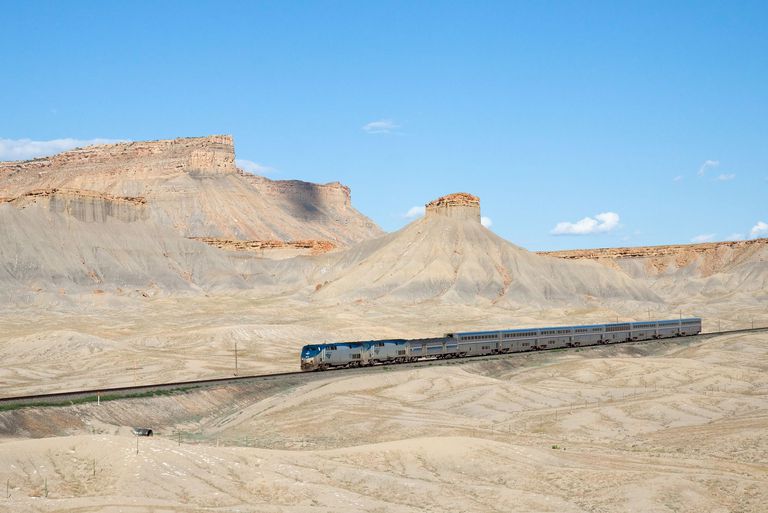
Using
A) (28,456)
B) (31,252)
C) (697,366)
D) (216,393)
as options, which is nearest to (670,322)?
(697,366)

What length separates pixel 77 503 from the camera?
2600cm

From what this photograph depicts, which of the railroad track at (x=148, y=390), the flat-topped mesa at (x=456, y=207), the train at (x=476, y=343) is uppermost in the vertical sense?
the flat-topped mesa at (x=456, y=207)

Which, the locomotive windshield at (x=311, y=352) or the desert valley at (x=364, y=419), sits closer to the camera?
the desert valley at (x=364, y=419)

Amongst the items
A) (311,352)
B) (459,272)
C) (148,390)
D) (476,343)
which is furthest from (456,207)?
(148,390)

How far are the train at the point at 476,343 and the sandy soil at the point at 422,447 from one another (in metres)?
4.43

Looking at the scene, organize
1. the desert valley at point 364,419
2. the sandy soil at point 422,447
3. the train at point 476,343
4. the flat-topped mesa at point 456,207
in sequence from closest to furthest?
the sandy soil at point 422,447, the desert valley at point 364,419, the train at point 476,343, the flat-topped mesa at point 456,207

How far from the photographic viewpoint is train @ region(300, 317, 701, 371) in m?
65.4

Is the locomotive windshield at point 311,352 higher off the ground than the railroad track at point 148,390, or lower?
higher

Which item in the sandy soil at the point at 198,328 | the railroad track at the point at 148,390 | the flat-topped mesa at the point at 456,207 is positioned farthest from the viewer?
the flat-topped mesa at the point at 456,207

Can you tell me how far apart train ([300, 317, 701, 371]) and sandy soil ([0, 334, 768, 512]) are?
14.5 feet

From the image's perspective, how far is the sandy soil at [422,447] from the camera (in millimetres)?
29266

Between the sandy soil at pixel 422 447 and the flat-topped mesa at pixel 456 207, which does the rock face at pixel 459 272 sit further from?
the sandy soil at pixel 422 447

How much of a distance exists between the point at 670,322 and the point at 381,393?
177ft

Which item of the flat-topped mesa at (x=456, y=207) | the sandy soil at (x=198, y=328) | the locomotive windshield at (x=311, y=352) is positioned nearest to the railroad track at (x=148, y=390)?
the locomotive windshield at (x=311, y=352)
